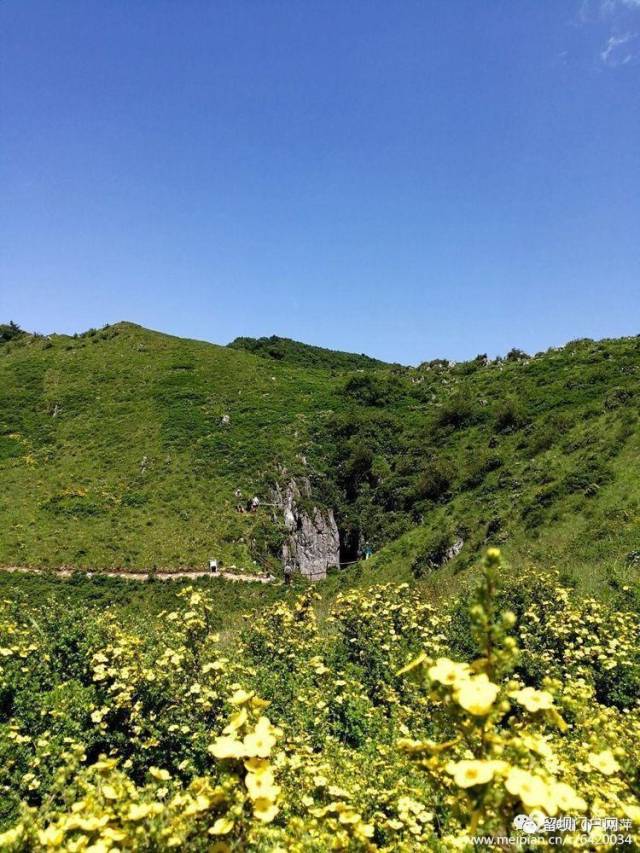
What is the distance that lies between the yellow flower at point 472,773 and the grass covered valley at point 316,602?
0.02 metres

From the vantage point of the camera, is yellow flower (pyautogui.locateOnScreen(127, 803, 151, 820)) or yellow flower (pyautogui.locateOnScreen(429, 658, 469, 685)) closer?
yellow flower (pyautogui.locateOnScreen(429, 658, 469, 685))

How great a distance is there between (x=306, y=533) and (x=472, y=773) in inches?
1204

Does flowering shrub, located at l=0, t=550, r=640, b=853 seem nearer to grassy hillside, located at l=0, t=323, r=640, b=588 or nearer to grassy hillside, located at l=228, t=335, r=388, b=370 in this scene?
grassy hillside, located at l=0, t=323, r=640, b=588

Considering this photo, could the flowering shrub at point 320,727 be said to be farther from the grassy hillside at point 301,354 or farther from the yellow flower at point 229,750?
the grassy hillside at point 301,354

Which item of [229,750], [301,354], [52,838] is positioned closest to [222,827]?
[229,750]

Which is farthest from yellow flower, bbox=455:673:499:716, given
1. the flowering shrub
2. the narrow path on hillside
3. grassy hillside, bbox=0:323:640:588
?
the narrow path on hillside

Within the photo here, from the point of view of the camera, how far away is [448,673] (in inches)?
96.0

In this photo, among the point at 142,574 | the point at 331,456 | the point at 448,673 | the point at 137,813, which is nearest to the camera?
the point at 448,673

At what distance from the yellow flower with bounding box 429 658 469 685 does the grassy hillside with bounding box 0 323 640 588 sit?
43.3ft

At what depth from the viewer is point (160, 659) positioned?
7.97m

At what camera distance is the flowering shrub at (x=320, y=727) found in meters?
2.49

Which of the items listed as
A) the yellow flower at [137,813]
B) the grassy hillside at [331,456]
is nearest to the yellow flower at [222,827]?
the yellow flower at [137,813]

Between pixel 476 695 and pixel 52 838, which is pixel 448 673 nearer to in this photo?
pixel 476 695

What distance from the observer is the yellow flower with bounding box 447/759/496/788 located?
81.4 inches
